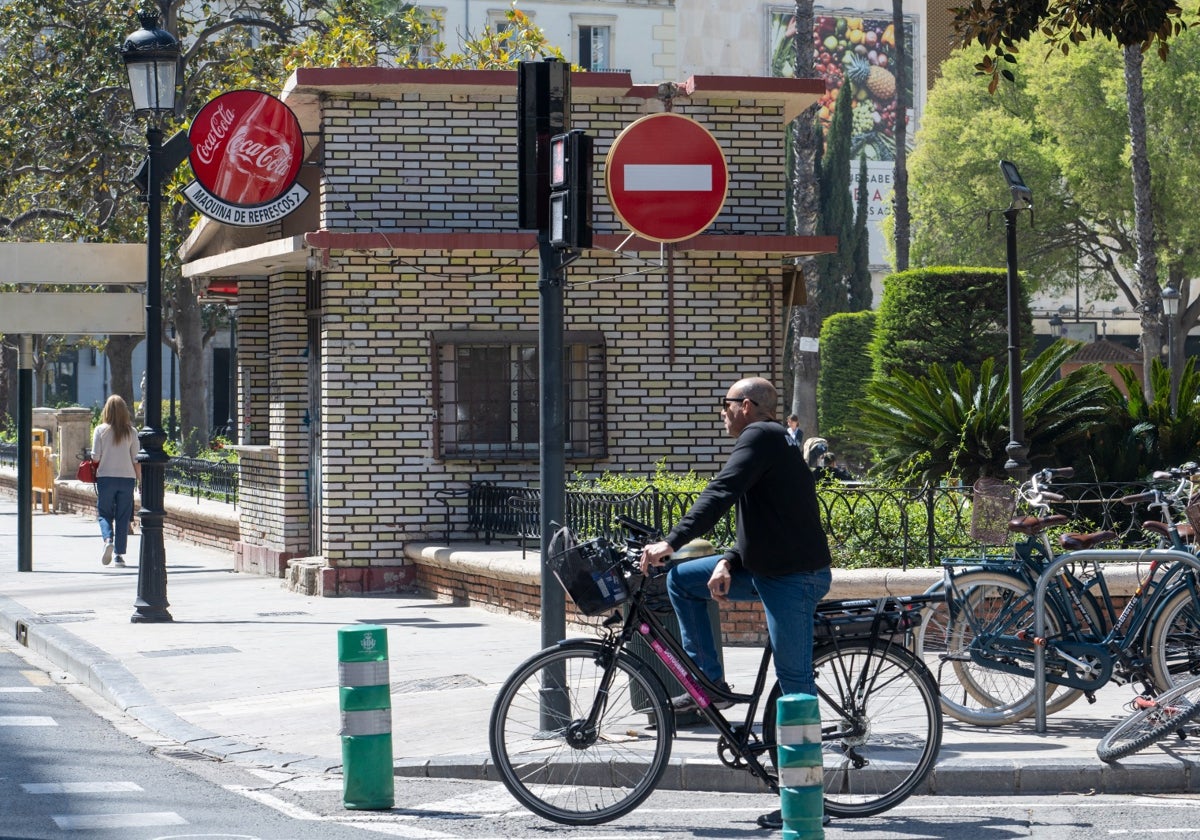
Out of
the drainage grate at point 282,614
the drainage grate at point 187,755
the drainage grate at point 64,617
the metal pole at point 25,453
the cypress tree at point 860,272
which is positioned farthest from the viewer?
the cypress tree at point 860,272

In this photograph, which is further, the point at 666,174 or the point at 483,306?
the point at 483,306

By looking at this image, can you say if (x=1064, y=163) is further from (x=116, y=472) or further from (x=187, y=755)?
(x=187, y=755)

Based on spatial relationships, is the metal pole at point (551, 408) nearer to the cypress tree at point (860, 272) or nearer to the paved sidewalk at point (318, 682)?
the paved sidewalk at point (318, 682)

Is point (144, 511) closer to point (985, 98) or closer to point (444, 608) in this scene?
point (444, 608)

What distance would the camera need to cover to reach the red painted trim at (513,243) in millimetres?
14547

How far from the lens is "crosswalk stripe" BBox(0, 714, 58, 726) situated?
9617 millimetres

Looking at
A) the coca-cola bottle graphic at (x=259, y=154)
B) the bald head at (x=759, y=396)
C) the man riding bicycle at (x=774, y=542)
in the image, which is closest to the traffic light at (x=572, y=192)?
the bald head at (x=759, y=396)

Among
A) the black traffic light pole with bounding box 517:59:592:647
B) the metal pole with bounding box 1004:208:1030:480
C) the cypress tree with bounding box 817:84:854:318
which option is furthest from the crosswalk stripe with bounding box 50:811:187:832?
the cypress tree with bounding box 817:84:854:318

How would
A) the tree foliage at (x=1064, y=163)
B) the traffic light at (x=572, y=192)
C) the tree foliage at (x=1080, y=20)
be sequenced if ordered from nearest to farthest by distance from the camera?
the traffic light at (x=572, y=192), the tree foliage at (x=1080, y=20), the tree foliage at (x=1064, y=163)

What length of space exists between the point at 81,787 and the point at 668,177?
7.11m

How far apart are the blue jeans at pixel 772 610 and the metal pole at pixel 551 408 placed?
4.36ft

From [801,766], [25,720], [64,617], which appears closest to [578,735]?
[801,766]

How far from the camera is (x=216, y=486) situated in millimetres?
22609

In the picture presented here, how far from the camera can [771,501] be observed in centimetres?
707
